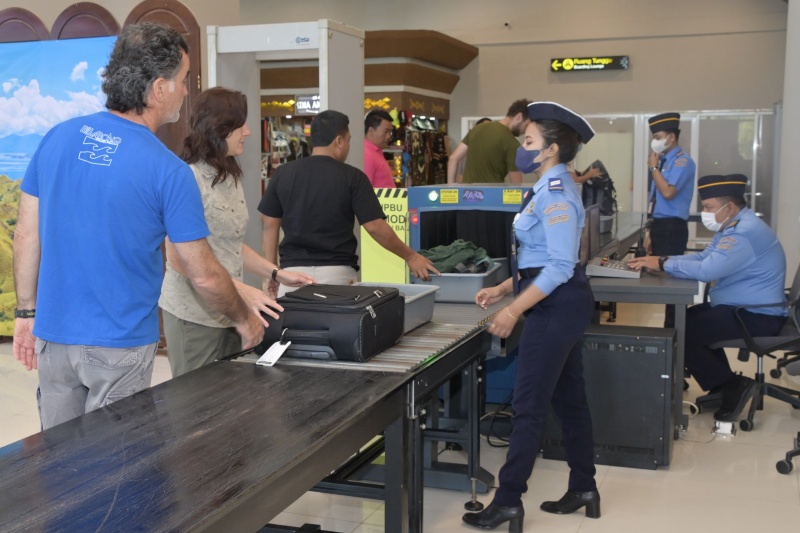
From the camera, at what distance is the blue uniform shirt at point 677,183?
657cm

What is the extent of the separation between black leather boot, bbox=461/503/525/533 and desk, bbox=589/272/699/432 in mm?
1462

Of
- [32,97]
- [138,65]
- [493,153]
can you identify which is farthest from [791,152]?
[138,65]

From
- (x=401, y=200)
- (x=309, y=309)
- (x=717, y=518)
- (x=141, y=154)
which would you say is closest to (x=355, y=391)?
(x=309, y=309)

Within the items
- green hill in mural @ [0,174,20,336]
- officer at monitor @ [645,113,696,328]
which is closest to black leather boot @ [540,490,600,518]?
officer at monitor @ [645,113,696,328]

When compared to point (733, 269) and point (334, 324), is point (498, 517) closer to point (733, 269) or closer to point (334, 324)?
point (334, 324)

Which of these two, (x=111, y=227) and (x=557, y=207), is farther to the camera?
A: (x=557, y=207)

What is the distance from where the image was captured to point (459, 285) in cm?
399

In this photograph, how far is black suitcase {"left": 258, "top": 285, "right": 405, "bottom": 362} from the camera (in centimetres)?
279

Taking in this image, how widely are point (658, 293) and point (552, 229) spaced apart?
4.96 feet

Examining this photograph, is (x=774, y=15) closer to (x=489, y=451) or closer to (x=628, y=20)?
(x=628, y=20)

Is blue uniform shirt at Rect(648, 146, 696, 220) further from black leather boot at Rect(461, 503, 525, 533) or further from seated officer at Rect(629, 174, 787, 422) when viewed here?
black leather boot at Rect(461, 503, 525, 533)

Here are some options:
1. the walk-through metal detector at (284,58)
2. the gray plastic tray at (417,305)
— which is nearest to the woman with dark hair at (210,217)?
the gray plastic tray at (417,305)

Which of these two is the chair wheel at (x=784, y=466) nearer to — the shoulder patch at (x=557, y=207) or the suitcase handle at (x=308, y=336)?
the shoulder patch at (x=557, y=207)

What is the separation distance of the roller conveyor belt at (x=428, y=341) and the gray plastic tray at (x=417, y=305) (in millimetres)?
30
